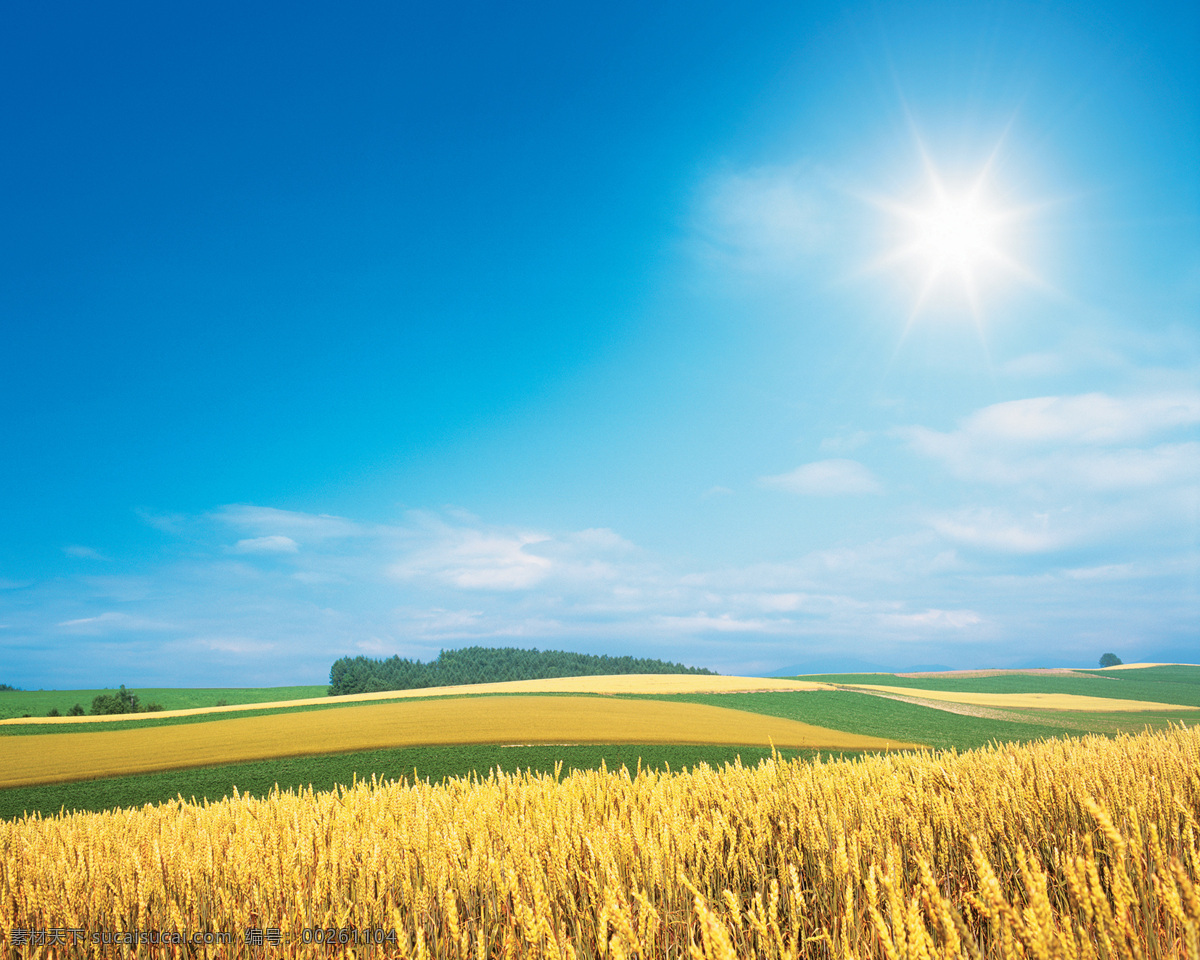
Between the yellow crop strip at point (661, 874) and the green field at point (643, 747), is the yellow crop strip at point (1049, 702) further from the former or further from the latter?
the yellow crop strip at point (661, 874)

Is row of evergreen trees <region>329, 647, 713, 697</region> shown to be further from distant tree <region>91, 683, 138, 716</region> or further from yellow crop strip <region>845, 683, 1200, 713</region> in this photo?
yellow crop strip <region>845, 683, 1200, 713</region>

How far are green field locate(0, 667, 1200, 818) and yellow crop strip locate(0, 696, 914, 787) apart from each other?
1.28m

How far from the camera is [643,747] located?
21109 millimetres

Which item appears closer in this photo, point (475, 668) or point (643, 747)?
point (643, 747)

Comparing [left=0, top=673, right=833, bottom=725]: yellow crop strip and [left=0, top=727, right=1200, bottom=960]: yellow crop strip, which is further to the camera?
[left=0, top=673, right=833, bottom=725]: yellow crop strip

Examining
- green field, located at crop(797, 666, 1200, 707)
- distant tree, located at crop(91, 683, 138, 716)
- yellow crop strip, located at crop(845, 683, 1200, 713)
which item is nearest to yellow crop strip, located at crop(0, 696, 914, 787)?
yellow crop strip, located at crop(845, 683, 1200, 713)

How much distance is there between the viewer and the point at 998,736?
99.6ft

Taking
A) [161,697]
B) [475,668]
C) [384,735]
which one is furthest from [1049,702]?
[161,697]

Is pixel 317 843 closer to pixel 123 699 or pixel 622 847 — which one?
pixel 622 847

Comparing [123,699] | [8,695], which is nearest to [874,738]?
[123,699]

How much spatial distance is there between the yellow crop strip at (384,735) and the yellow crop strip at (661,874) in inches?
615

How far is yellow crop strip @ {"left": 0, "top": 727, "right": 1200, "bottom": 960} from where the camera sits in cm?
315

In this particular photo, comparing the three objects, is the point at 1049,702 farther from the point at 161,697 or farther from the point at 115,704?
the point at 161,697

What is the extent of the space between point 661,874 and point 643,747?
57.9 ft
